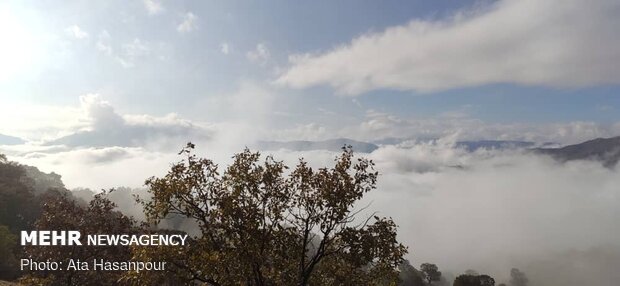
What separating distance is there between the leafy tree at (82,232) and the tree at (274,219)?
1236cm

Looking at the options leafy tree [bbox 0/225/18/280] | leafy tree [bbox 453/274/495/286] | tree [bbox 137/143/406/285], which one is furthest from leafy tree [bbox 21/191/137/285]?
leafy tree [bbox 453/274/495/286]

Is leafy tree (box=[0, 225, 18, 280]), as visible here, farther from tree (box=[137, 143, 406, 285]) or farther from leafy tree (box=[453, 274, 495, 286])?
leafy tree (box=[453, 274, 495, 286])

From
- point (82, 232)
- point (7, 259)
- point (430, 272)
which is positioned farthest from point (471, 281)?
point (82, 232)

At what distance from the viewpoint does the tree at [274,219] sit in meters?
15.9

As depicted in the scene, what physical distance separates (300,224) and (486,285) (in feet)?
353

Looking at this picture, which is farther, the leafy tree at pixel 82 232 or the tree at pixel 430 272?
the tree at pixel 430 272

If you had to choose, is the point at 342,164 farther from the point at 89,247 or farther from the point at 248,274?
the point at 89,247

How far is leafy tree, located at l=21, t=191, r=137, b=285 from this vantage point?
85.1 ft

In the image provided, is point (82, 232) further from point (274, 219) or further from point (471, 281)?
point (471, 281)

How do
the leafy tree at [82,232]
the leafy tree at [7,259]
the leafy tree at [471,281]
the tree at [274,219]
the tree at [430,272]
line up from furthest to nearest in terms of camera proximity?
the tree at [430,272] → the leafy tree at [471,281] → the leafy tree at [7,259] → the leafy tree at [82,232] → the tree at [274,219]

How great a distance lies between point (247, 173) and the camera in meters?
16.6

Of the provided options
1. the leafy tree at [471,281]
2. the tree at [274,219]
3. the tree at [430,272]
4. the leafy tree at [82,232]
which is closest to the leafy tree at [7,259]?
the leafy tree at [82,232]

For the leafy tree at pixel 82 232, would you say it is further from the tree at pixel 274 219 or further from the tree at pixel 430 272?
the tree at pixel 430 272

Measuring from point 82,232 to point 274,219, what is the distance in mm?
16505
